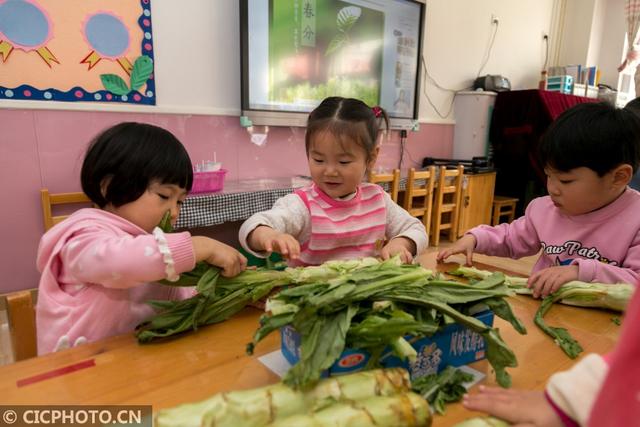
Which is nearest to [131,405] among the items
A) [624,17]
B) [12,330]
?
[12,330]

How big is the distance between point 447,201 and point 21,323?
497cm

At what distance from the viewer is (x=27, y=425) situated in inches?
26.8

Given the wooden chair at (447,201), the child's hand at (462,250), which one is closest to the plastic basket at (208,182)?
the child's hand at (462,250)

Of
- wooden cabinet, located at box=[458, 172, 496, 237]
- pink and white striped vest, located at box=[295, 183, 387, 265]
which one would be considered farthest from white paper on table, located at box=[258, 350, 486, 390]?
wooden cabinet, located at box=[458, 172, 496, 237]

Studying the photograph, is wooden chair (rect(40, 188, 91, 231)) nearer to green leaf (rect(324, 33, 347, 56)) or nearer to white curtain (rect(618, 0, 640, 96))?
green leaf (rect(324, 33, 347, 56))

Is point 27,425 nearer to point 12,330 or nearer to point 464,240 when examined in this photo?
point 12,330

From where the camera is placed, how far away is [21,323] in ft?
3.36

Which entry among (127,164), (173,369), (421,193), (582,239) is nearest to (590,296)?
(582,239)

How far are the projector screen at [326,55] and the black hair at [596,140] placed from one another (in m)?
2.68

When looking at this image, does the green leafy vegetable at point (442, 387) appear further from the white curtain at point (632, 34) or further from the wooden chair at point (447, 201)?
the white curtain at point (632, 34)

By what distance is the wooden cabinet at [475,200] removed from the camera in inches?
205

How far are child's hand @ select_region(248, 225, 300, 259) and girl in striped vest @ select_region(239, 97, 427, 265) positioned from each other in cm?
7

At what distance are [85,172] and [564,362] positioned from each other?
1322 mm

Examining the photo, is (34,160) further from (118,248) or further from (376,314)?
(376,314)
